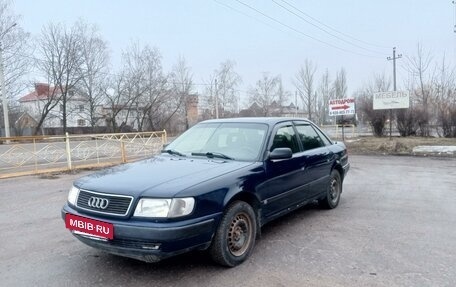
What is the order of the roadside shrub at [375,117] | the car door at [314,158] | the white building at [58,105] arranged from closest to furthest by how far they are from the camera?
1. the car door at [314,158]
2. the roadside shrub at [375,117]
3. the white building at [58,105]

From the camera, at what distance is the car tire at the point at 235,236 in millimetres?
3648

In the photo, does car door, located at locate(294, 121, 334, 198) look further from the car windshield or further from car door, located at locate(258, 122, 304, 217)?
the car windshield

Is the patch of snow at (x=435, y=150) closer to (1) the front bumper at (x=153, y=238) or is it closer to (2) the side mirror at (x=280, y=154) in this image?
(2) the side mirror at (x=280, y=154)

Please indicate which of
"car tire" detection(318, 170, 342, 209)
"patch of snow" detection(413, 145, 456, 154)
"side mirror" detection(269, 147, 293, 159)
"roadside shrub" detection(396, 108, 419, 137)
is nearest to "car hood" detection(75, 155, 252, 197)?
"side mirror" detection(269, 147, 293, 159)

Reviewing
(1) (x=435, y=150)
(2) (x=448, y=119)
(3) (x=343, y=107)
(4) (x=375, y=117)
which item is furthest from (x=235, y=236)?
(4) (x=375, y=117)

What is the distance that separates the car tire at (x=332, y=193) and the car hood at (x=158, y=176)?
242 cm

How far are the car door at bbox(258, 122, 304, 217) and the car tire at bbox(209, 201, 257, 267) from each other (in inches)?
13.6

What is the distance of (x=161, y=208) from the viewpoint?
327 centimetres

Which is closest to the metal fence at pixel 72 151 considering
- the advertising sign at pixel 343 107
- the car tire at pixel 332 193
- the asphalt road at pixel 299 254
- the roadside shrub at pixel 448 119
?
the asphalt road at pixel 299 254

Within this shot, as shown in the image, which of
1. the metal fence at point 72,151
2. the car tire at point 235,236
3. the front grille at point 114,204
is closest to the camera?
the front grille at point 114,204

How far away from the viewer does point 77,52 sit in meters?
38.9

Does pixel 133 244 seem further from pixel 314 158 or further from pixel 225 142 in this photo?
pixel 314 158

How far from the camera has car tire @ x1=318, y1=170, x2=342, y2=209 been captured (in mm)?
6097

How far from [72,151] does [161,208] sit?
1196 centimetres
